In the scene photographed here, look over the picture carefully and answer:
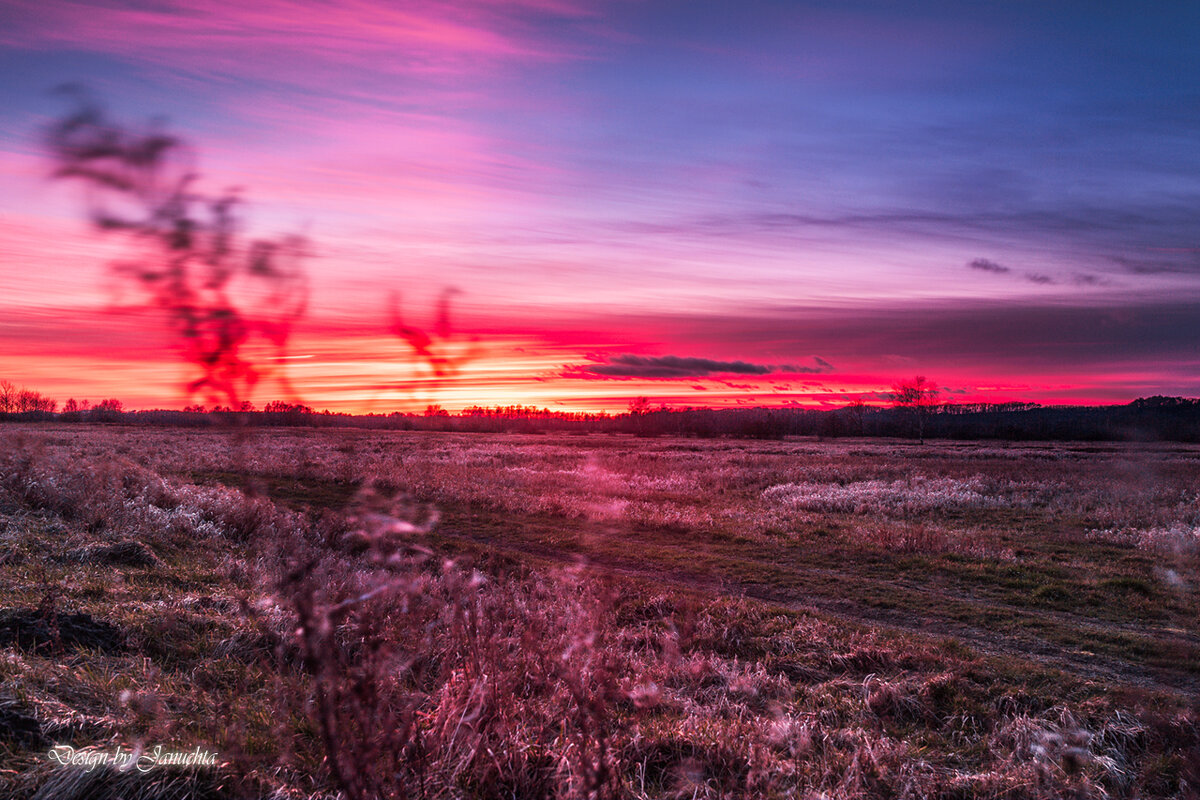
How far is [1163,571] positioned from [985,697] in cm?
1069

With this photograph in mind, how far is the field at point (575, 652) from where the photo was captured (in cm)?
391

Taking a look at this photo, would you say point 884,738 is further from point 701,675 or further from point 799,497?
point 799,497

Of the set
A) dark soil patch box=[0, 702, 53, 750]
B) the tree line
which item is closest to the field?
dark soil patch box=[0, 702, 53, 750]

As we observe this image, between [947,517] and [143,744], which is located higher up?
[143,744]

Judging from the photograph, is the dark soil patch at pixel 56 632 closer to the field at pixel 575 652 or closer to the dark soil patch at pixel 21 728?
the field at pixel 575 652

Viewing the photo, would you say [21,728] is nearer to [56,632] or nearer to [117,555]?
[56,632]

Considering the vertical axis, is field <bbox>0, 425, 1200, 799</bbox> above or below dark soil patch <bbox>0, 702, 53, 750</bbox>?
below

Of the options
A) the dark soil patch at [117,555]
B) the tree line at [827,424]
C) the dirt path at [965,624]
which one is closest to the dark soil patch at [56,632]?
the dark soil patch at [117,555]

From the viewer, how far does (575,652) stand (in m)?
6.23

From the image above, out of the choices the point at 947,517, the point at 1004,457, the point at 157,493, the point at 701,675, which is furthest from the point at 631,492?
the point at 1004,457

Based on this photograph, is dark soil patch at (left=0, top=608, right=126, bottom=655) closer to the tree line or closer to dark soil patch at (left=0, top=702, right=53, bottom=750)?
dark soil patch at (left=0, top=702, right=53, bottom=750)

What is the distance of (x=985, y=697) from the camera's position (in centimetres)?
763

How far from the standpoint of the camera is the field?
391 cm

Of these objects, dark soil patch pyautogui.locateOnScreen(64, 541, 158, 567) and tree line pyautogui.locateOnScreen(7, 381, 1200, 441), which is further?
tree line pyautogui.locateOnScreen(7, 381, 1200, 441)
